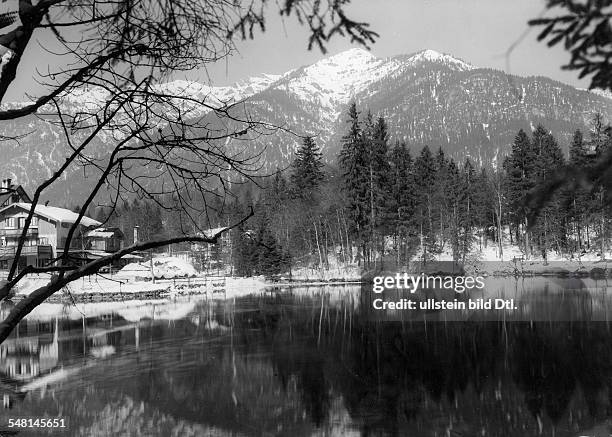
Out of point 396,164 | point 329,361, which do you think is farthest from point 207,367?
point 396,164

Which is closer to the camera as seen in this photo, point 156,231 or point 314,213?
point 314,213

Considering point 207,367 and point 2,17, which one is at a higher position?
point 2,17

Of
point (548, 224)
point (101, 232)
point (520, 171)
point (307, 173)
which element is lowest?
point (101, 232)

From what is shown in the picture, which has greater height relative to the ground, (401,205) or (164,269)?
(401,205)

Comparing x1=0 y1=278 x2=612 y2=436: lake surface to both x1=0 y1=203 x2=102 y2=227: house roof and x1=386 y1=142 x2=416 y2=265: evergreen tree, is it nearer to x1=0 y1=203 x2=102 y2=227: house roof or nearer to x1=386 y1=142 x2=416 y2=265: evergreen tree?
x1=386 y1=142 x2=416 y2=265: evergreen tree

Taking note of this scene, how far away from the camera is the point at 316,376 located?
50.7ft

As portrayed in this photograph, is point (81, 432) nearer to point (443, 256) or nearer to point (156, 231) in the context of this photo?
point (443, 256)

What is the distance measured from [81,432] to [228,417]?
116 inches

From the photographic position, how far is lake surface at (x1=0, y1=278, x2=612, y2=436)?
37.2 ft

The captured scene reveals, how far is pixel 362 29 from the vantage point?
2.95 meters

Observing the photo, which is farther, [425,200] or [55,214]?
[425,200]

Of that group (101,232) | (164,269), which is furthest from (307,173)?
(101,232)

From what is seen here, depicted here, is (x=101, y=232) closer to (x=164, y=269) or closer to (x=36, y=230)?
(x=36, y=230)

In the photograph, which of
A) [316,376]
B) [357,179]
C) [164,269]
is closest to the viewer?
[316,376]
